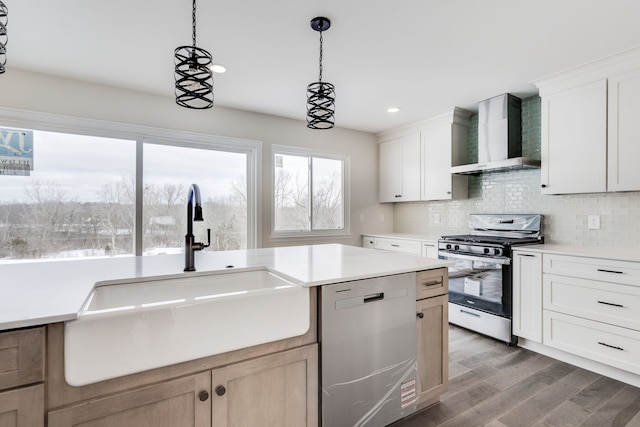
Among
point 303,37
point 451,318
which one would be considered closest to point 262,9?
point 303,37

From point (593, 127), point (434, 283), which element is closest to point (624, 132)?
point (593, 127)

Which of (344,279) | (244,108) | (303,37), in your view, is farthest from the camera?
(244,108)

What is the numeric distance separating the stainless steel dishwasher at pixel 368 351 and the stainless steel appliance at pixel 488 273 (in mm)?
1581

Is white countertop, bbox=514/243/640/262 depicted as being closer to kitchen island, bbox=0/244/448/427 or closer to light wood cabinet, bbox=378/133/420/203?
kitchen island, bbox=0/244/448/427

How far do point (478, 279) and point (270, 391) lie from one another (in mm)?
2499

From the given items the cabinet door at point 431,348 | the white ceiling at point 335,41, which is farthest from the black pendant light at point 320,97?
the cabinet door at point 431,348

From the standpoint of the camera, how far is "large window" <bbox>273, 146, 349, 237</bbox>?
4.05 m

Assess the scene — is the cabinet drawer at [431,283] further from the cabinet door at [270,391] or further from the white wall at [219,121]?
the white wall at [219,121]

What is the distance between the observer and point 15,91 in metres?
2.66

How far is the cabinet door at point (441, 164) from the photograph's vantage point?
12.4ft

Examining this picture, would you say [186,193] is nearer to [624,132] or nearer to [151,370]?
[151,370]

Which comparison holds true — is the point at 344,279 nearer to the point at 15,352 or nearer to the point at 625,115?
the point at 15,352

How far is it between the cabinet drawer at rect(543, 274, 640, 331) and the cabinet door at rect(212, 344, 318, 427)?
2.24m

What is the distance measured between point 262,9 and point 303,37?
38 cm
